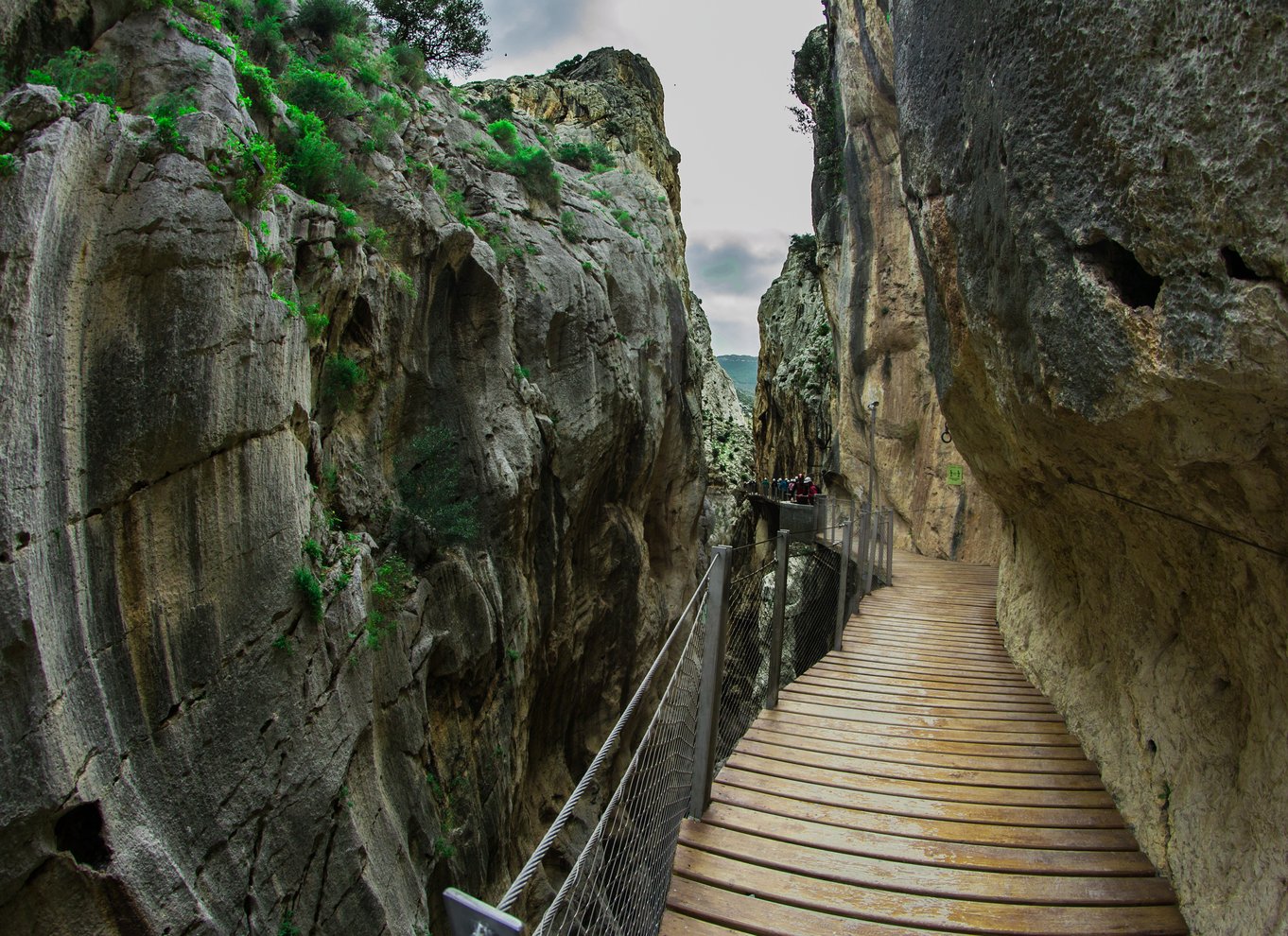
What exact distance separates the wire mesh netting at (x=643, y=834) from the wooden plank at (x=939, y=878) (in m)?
0.40

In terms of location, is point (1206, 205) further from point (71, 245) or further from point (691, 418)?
point (691, 418)

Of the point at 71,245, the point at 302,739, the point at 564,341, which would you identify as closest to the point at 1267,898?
the point at 302,739

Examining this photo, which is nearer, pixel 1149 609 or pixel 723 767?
pixel 1149 609

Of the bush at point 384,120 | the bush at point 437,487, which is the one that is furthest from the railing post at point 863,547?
the bush at point 384,120

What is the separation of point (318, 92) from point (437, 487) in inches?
231

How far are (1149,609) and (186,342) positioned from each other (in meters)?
6.83

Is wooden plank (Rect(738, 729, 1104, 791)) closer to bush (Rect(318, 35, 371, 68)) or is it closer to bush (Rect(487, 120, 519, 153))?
bush (Rect(318, 35, 371, 68))

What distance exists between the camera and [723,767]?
15.2ft

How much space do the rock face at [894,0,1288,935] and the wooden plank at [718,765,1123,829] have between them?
0.26m

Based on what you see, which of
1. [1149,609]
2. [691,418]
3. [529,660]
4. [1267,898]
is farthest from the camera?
[691,418]

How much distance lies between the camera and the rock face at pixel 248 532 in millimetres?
4527

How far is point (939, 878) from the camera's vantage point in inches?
141

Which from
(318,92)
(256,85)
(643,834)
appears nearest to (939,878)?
(643,834)

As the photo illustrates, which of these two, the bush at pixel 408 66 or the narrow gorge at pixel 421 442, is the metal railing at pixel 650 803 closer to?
the narrow gorge at pixel 421 442
